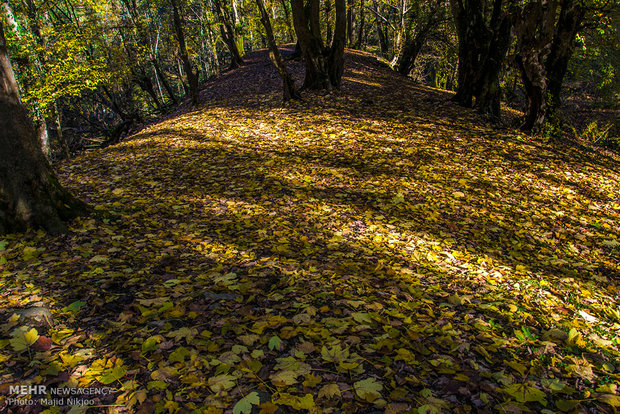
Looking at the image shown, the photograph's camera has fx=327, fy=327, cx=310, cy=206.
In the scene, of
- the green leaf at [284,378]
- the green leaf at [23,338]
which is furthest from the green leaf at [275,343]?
the green leaf at [23,338]

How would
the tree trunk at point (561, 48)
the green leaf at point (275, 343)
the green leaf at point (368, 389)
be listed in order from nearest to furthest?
the green leaf at point (368, 389) < the green leaf at point (275, 343) < the tree trunk at point (561, 48)

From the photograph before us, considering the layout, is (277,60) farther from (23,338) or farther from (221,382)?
(221,382)

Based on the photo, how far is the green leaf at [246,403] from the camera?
1733 millimetres

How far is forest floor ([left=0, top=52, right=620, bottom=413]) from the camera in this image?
1.95 meters

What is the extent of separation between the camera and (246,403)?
5.80 feet

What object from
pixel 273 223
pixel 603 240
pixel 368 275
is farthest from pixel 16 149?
pixel 603 240

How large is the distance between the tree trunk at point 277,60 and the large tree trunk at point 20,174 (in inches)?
269

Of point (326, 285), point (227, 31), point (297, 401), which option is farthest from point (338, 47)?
point (227, 31)

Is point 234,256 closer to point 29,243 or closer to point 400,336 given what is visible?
point 400,336

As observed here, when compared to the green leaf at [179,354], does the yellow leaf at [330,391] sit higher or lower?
lower

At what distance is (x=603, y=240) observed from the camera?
4473 millimetres

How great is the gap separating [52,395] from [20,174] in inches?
106

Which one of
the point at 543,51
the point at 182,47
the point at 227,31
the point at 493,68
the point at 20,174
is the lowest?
the point at 20,174

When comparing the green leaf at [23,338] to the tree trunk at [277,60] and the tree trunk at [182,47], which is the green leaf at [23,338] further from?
the tree trunk at [182,47]
